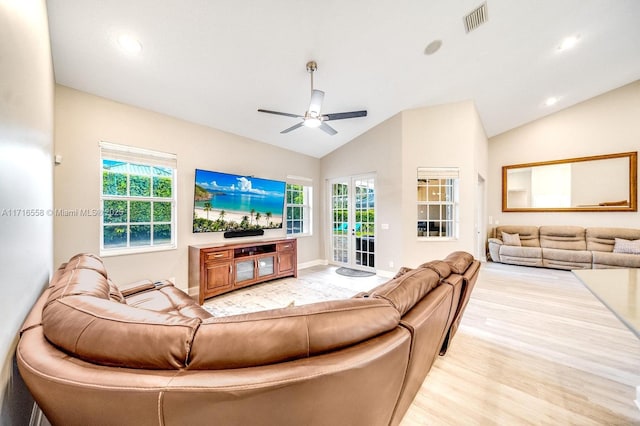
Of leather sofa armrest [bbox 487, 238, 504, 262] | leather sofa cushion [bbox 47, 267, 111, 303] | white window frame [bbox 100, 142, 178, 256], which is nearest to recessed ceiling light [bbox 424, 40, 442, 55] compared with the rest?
white window frame [bbox 100, 142, 178, 256]

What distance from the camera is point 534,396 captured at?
1637 millimetres

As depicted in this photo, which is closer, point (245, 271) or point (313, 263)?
point (245, 271)

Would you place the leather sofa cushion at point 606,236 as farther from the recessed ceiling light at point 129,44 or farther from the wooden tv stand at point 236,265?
the recessed ceiling light at point 129,44

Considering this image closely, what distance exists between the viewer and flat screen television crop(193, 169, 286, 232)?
3.66 m

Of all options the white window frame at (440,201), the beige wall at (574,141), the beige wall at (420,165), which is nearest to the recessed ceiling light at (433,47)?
the beige wall at (420,165)

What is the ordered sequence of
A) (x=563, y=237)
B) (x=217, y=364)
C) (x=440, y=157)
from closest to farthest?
1. (x=217, y=364)
2. (x=440, y=157)
3. (x=563, y=237)

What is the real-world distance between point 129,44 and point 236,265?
2884 mm

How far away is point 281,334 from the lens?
0.78 meters

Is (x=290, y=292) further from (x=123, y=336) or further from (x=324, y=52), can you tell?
(x=324, y=52)

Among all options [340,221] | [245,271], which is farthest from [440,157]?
[245,271]

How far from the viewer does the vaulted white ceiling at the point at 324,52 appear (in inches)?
83.9

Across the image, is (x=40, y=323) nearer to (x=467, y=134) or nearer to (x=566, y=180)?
(x=467, y=134)

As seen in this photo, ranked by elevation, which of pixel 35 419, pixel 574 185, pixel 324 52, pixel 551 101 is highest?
pixel 551 101

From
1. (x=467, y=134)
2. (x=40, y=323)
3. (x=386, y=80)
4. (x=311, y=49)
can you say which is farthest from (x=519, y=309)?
(x=40, y=323)
